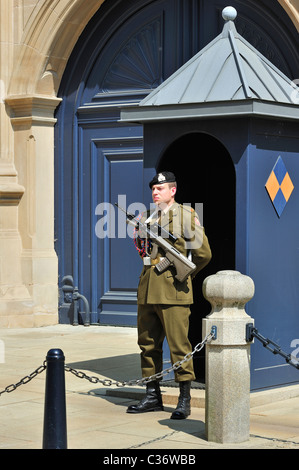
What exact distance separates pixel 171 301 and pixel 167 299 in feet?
0.11

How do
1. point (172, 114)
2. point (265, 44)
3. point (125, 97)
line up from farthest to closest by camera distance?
point (125, 97) < point (265, 44) < point (172, 114)

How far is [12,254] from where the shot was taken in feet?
43.7

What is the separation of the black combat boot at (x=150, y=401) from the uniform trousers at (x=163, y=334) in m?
0.10

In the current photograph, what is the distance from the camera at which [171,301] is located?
761 cm

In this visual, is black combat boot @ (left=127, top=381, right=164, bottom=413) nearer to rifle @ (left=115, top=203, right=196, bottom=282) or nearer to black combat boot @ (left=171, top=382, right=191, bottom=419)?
black combat boot @ (left=171, top=382, right=191, bottom=419)

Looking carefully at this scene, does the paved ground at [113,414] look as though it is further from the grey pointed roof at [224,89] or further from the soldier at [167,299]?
the grey pointed roof at [224,89]

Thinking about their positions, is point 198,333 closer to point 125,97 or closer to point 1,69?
point 125,97

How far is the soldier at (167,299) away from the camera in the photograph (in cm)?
762

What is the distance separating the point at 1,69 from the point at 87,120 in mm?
1283

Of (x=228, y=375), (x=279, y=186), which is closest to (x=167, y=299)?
(x=228, y=375)

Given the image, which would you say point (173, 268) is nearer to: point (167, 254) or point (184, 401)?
point (167, 254)

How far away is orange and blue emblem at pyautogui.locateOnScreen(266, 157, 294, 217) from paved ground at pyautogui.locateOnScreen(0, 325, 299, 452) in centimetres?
148

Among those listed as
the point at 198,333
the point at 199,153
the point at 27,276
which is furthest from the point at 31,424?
the point at 27,276

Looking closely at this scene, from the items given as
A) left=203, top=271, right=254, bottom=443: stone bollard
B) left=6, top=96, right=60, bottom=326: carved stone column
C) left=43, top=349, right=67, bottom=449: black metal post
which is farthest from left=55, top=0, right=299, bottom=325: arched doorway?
left=43, top=349, right=67, bottom=449: black metal post
